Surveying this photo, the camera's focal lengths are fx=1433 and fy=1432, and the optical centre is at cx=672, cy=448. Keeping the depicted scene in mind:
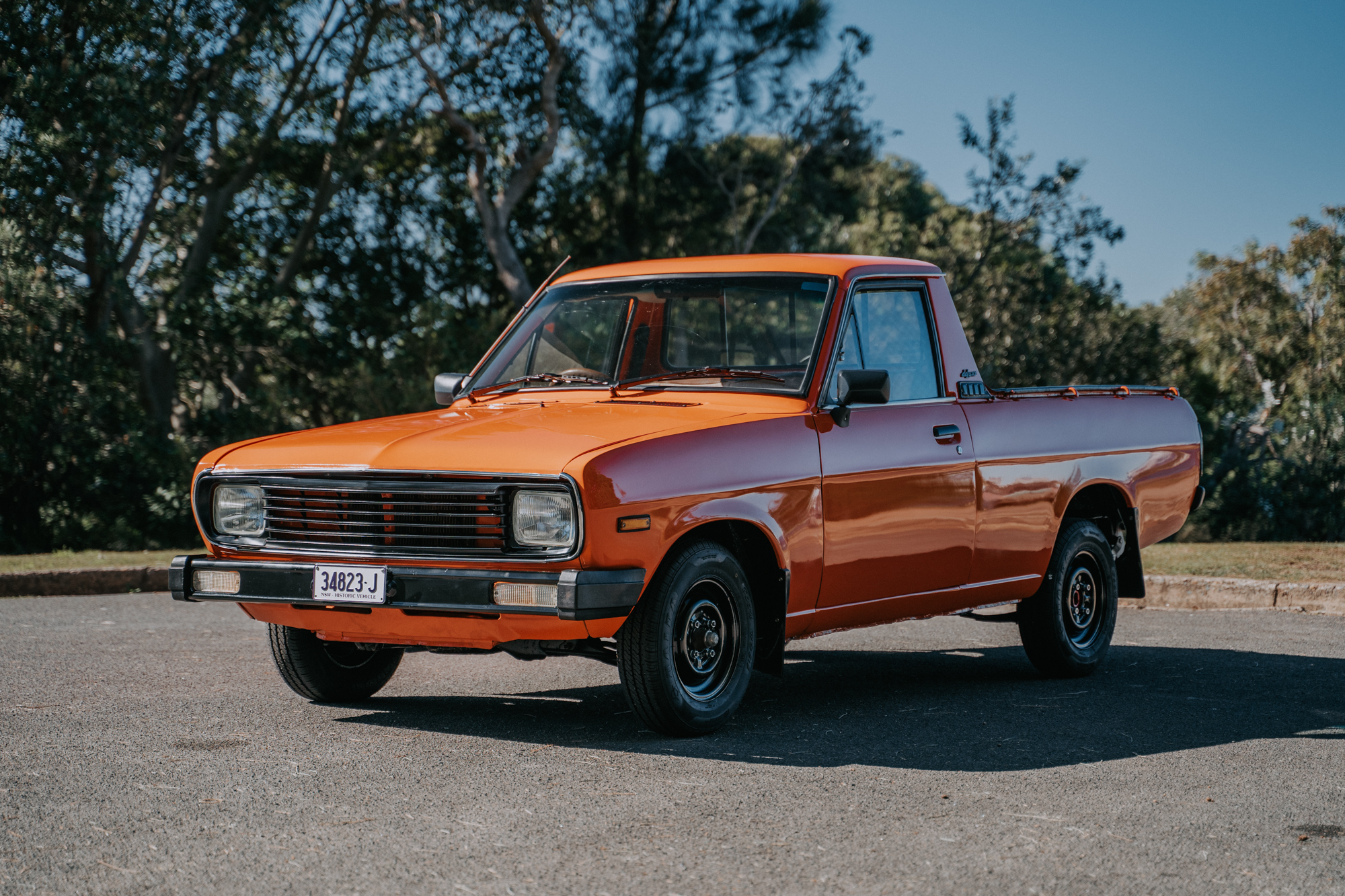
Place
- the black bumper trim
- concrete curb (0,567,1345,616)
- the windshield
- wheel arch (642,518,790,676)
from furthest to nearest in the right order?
concrete curb (0,567,1345,616), the windshield, wheel arch (642,518,790,676), the black bumper trim

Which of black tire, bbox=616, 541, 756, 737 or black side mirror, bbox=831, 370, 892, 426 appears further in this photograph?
black side mirror, bbox=831, 370, 892, 426

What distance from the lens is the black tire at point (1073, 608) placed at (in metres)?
7.38

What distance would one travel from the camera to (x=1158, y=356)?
27250 millimetres

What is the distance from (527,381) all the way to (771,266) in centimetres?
127

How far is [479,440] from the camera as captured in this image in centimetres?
546

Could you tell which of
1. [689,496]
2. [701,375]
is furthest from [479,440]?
[701,375]

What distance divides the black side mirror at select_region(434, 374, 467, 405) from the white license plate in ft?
5.47

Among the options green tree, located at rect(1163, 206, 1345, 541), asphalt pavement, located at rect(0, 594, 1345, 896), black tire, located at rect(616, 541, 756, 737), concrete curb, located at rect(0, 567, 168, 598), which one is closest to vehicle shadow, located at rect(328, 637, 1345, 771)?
asphalt pavement, located at rect(0, 594, 1345, 896)

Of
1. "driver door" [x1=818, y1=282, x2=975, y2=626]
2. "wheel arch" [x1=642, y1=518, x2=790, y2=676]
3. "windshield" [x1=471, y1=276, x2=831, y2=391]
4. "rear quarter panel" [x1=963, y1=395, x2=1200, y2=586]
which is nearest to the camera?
"wheel arch" [x1=642, y1=518, x2=790, y2=676]

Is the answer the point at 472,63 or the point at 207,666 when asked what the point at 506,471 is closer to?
the point at 207,666

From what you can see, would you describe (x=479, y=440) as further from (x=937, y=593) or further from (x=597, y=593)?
(x=937, y=593)

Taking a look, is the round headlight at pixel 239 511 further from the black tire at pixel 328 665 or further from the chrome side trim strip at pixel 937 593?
the chrome side trim strip at pixel 937 593

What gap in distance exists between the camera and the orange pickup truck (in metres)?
5.24

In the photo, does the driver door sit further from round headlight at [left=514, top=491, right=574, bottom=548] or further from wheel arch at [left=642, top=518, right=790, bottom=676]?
round headlight at [left=514, top=491, right=574, bottom=548]
